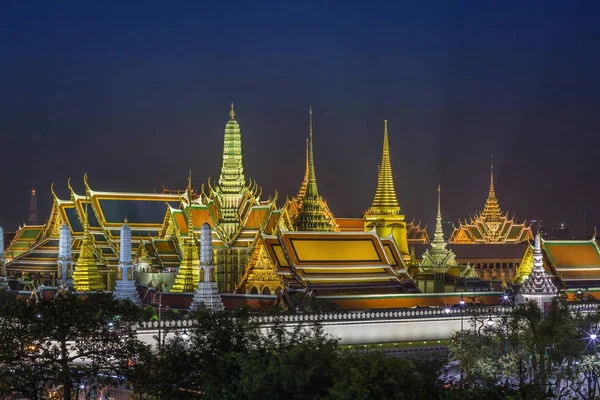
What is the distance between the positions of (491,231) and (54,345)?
77.0 m

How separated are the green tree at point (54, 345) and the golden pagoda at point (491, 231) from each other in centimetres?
7426

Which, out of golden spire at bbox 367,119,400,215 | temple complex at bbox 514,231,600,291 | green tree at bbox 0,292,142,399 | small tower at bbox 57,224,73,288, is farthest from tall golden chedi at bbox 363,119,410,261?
green tree at bbox 0,292,142,399

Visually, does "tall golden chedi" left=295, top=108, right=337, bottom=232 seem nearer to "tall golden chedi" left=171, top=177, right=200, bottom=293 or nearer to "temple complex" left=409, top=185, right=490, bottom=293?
"temple complex" left=409, top=185, right=490, bottom=293

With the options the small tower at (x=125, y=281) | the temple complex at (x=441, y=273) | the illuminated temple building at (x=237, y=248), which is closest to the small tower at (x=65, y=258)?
the illuminated temple building at (x=237, y=248)

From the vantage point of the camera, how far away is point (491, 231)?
105062 millimetres

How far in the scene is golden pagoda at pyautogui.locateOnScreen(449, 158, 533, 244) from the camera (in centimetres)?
10425

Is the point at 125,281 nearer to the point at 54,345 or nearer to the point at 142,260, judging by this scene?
the point at 142,260

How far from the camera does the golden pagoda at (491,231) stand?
104250mm

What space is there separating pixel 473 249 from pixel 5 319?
61965 mm

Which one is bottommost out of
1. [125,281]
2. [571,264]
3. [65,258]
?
[125,281]

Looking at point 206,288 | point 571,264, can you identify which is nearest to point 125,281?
point 206,288

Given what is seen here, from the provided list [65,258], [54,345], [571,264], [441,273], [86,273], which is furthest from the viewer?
[441,273]

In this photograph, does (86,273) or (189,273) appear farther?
(86,273)

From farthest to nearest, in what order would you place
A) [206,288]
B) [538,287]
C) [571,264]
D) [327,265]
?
[571,264] → [327,265] → [206,288] → [538,287]
